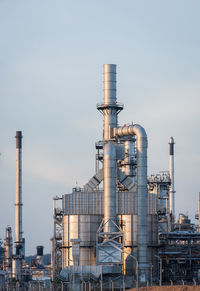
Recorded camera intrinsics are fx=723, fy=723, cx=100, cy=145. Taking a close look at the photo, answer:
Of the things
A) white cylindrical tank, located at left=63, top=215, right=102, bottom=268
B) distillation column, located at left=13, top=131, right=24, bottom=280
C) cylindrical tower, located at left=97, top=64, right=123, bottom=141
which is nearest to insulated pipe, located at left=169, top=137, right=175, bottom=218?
distillation column, located at left=13, top=131, right=24, bottom=280

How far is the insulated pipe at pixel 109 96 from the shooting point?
275 ft

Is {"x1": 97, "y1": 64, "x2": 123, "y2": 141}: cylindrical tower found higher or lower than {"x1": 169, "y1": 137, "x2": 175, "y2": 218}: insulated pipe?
higher

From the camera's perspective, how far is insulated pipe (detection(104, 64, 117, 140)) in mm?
83938

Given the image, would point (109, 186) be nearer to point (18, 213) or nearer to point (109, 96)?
point (109, 96)

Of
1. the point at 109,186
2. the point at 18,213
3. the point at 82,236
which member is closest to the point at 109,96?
the point at 109,186

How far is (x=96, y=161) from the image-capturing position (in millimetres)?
85812

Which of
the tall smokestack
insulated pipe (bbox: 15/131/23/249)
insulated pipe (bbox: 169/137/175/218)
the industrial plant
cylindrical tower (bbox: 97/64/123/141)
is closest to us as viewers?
the industrial plant

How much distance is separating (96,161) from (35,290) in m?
16.6

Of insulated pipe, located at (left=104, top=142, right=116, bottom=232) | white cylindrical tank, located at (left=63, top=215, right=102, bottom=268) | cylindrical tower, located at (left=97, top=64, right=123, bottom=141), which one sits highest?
cylindrical tower, located at (left=97, top=64, right=123, bottom=141)

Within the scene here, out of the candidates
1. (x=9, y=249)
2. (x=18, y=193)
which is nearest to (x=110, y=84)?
(x=18, y=193)

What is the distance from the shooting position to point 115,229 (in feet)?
257

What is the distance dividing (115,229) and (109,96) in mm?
15972

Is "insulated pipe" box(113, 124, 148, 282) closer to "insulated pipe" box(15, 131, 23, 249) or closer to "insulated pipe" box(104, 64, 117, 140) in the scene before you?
"insulated pipe" box(104, 64, 117, 140)

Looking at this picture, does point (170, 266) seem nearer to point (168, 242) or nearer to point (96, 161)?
point (168, 242)
